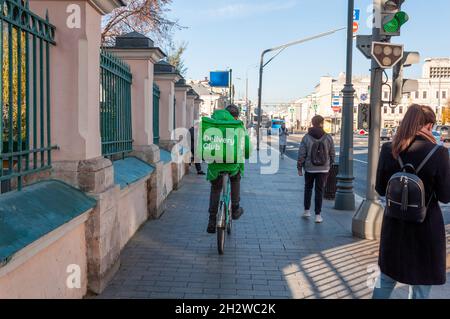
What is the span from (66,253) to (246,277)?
6.57ft

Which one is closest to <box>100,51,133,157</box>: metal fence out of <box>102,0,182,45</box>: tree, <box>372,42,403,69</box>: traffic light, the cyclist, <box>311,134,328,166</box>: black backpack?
the cyclist

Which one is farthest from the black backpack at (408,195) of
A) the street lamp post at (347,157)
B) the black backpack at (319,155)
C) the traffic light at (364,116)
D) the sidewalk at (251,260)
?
the street lamp post at (347,157)

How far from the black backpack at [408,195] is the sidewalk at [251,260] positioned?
1.53 meters

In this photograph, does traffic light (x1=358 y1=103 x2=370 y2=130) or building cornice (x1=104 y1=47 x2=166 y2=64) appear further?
building cornice (x1=104 y1=47 x2=166 y2=64)

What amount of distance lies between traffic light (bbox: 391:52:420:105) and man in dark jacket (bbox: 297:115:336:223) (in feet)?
4.88

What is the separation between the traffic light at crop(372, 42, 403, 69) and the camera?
281 inches

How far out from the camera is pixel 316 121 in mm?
8648

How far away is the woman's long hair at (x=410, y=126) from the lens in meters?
3.67

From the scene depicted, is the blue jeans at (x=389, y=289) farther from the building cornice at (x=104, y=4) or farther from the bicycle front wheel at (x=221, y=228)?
the building cornice at (x=104, y=4)

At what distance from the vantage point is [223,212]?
626 cm

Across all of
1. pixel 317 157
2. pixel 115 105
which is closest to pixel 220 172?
pixel 115 105

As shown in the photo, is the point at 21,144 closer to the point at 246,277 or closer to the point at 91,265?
the point at 91,265

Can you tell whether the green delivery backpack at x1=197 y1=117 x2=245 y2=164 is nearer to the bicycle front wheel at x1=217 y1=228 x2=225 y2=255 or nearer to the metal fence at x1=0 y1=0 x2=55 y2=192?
the bicycle front wheel at x1=217 y1=228 x2=225 y2=255
